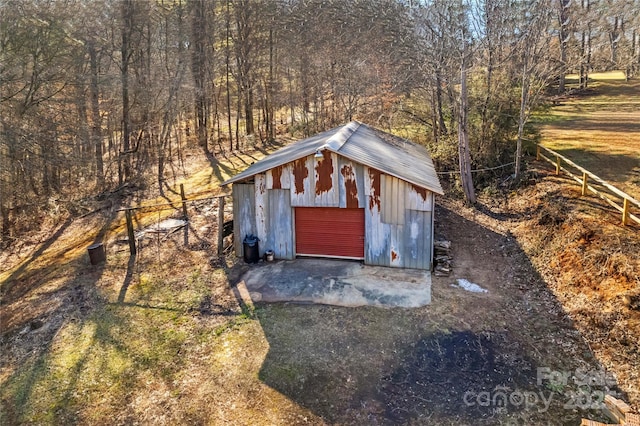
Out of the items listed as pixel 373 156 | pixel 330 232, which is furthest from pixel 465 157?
pixel 330 232

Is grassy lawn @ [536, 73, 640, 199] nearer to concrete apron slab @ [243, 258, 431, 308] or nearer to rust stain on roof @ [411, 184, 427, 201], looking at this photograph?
rust stain on roof @ [411, 184, 427, 201]

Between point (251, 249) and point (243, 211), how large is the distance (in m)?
1.13

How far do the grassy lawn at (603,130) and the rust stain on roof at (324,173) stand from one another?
8.93 m

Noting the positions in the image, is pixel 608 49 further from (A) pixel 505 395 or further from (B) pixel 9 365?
(B) pixel 9 365

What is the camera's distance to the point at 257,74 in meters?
28.6

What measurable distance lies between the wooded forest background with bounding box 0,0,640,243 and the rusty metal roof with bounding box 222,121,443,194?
3.17 m

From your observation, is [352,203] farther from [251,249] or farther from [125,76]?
[125,76]

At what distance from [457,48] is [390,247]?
10.4m

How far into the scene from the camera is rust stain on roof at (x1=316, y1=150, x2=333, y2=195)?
1088 cm

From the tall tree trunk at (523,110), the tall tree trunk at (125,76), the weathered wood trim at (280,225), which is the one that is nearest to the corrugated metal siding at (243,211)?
the weathered wood trim at (280,225)

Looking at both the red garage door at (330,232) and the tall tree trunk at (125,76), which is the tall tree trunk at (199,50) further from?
the red garage door at (330,232)

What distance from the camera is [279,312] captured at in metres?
9.20

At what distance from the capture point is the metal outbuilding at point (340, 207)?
35.0 feet

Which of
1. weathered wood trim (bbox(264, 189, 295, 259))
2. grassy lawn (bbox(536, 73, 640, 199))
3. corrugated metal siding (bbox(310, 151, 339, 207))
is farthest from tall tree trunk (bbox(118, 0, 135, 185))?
grassy lawn (bbox(536, 73, 640, 199))
